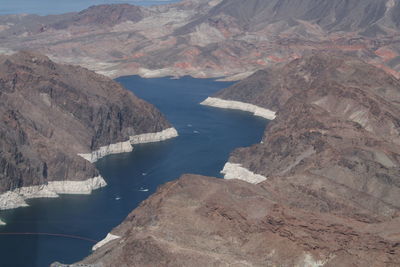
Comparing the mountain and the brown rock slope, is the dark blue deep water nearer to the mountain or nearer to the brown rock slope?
the mountain

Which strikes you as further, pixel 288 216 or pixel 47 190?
pixel 47 190

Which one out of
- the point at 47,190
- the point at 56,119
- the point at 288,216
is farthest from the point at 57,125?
the point at 288,216

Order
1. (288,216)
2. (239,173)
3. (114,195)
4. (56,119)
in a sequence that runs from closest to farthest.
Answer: (288,216) < (114,195) < (239,173) < (56,119)

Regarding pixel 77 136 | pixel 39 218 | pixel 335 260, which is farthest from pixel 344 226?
pixel 77 136

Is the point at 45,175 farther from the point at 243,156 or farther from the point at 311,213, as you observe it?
the point at 311,213

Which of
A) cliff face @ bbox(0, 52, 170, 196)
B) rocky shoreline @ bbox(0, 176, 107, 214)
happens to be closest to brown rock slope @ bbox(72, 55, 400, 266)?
rocky shoreline @ bbox(0, 176, 107, 214)

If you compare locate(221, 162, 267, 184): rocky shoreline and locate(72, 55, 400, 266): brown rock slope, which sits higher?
locate(72, 55, 400, 266): brown rock slope

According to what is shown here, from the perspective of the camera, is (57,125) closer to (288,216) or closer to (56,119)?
(56,119)
